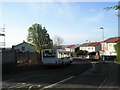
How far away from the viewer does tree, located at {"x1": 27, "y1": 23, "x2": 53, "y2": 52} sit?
6688cm

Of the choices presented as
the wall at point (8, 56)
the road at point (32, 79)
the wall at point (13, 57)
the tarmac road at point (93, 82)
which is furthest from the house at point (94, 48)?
the tarmac road at point (93, 82)

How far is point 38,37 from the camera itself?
67938 millimetres

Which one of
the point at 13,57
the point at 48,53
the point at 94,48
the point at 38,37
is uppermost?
the point at 38,37

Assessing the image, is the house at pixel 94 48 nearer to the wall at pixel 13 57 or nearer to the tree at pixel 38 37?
the tree at pixel 38 37

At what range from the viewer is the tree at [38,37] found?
219ft

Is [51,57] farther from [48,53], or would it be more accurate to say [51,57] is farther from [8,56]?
[8,56]

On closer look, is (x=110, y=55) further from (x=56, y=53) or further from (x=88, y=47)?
(x=56, y=53)

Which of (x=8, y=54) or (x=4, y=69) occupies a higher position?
(x=8, y=54)

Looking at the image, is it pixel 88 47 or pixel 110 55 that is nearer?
pixel 110 55

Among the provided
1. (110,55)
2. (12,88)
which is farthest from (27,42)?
(12,88)

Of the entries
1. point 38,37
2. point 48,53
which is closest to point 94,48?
point 38,37

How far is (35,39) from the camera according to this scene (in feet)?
223

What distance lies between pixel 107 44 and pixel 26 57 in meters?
56.1

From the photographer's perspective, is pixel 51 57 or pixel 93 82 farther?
pixel 51 57
